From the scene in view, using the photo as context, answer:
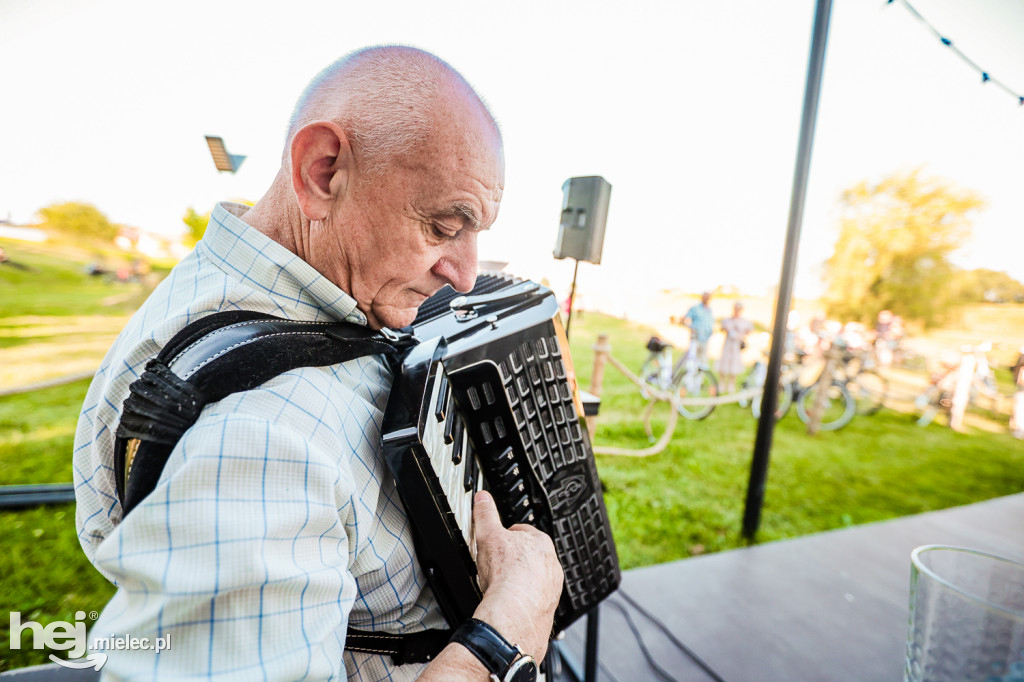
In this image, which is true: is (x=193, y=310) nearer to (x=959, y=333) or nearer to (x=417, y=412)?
(x=417, y=412)

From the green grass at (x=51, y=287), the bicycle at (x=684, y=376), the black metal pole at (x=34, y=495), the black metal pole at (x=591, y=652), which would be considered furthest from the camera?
the bicycle at (x=684, y=376)

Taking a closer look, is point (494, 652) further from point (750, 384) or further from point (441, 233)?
point (750, 384)

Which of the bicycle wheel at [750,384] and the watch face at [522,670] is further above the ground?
the watch face at [522,670]

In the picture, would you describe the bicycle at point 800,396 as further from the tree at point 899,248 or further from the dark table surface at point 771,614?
the tree at point 899,248

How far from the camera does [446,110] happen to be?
79cm

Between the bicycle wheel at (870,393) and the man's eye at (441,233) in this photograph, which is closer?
→ the man's eye at (441,233)

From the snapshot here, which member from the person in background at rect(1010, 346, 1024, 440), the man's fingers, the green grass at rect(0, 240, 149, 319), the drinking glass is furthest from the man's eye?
the person in background at rect(1010, 346, 1024, 440)

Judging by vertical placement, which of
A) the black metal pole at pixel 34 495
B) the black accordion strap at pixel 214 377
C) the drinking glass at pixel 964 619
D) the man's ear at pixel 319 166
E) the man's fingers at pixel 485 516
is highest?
the man's ear at pixel 319 166

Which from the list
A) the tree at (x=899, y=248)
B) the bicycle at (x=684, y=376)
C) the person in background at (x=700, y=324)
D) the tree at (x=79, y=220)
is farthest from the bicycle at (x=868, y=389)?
the tree at (x=79, y=220)

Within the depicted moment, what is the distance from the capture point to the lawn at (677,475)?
2.49 m

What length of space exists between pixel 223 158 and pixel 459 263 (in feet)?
9.32

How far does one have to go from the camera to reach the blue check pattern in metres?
0.49

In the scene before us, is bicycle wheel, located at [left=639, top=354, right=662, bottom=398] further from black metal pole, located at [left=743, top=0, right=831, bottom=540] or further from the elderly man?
the elderly man

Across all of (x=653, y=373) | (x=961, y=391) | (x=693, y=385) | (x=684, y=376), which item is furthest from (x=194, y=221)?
(x=961, y=391)
